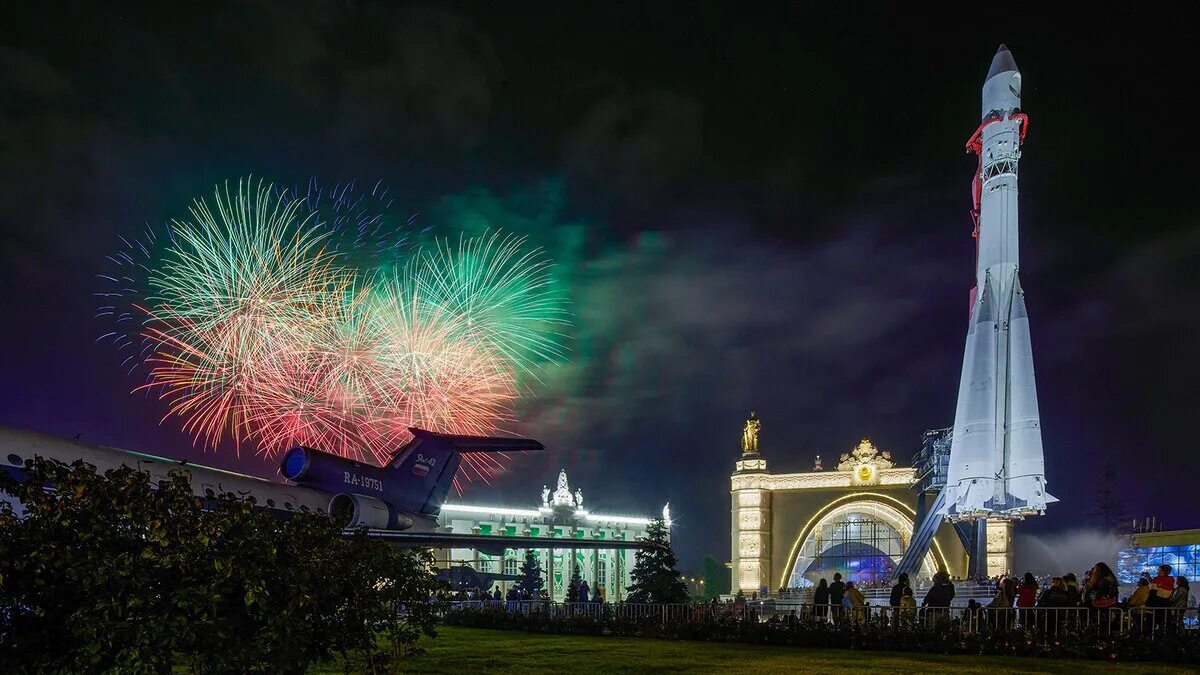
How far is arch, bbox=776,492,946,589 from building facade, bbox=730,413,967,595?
9cm

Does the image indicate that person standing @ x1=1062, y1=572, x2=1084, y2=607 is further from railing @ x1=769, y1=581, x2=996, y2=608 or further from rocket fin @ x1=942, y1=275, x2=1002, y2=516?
railing @ x1=769, y1=581, x2=996, y2=608

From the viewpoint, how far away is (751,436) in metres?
85.7

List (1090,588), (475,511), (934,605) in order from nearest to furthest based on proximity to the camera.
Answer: (1090,588) < (934,605) < (475,511)

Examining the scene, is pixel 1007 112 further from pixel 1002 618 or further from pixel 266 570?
pixel 266 570

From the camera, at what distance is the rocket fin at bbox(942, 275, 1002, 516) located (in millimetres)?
47562

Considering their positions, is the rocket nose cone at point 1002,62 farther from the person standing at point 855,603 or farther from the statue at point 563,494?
the statue at point 563,494

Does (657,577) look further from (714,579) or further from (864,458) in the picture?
(714,579)

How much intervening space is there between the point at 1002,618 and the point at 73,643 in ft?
59.4

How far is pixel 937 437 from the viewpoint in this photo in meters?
64.1

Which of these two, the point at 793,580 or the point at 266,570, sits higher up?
the point at 266,570

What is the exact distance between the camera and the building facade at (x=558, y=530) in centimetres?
10131

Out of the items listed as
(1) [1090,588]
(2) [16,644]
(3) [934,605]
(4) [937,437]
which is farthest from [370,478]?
(4) [937,437]

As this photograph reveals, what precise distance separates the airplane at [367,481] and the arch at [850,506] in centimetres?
4884

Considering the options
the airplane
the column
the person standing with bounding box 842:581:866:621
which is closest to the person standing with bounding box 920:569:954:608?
the person standing with bounding box 842:581:866:621
